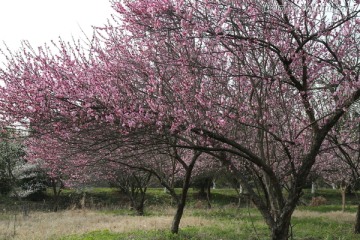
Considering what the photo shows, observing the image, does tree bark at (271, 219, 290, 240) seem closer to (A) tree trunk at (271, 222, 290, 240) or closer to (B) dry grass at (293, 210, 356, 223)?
(A) tree trunk at (271, 222, 290, 240)

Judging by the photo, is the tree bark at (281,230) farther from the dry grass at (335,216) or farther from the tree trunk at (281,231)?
the dry grass at (335,216)

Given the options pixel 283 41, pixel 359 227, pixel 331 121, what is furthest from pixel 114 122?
pixel 359 227

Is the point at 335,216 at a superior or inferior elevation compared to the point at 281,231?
inferior

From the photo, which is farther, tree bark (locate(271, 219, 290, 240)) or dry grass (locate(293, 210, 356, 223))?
dry grass (locate(293, 210, 356, 223))

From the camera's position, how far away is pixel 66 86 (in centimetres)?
556

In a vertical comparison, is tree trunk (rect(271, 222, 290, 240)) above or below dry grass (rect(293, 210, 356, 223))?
above

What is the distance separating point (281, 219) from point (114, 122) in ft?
10.6

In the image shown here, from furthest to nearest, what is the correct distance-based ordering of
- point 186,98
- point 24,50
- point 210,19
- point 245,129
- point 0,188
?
point 0,188 < point 245,129 < point 24,50 < point 186,98 < point 210,19

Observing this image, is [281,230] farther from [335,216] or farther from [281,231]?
[335,216]

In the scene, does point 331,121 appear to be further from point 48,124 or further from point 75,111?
point 48,124

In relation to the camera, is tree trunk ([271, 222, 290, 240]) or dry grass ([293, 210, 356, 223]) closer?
tree trunk ([271, 222, 290, 240])

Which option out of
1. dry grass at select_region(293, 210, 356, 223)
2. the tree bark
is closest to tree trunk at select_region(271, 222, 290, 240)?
the tree bark

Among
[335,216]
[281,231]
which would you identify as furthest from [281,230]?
[335,216]

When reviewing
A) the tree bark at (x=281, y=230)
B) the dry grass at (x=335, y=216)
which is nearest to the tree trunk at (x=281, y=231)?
the tree bark at (x=281, y=230)
